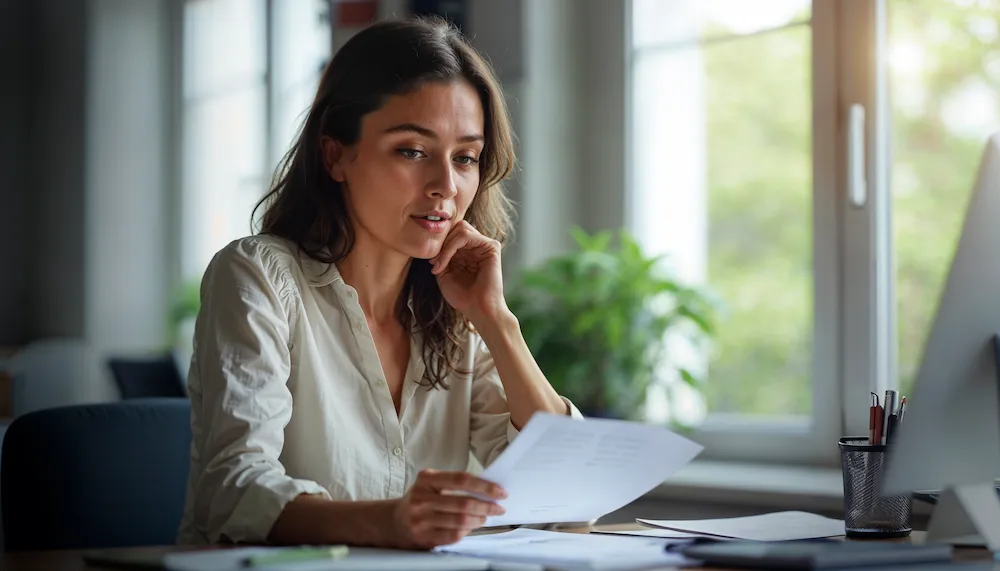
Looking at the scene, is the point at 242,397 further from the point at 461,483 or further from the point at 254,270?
the point at 461,483

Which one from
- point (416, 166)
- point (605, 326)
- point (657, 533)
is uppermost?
point (416, 166)

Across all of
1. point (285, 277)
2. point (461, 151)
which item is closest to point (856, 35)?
point (461, 151)

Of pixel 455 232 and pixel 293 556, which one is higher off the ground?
pixel 455 232

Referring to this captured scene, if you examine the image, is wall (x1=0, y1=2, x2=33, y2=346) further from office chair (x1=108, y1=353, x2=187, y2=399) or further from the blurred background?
office chair (x1=108, y1=353, x2=187, y2=399)

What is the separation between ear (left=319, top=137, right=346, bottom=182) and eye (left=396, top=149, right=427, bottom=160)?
0.13 m

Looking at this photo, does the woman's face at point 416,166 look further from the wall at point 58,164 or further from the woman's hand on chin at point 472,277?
the wall at point 58,164

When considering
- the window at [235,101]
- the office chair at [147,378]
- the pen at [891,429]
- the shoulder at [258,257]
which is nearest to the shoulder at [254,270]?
the shoulder at [258,257]

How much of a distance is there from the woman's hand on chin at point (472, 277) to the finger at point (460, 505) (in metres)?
0.56

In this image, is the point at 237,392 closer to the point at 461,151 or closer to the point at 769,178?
the point at 461,151

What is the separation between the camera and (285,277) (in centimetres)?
149

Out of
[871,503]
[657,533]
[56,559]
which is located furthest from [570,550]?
[56,559]

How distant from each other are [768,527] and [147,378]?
2.46 m

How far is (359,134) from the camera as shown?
5.15ft

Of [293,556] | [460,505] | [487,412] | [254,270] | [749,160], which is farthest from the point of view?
[749,160]
